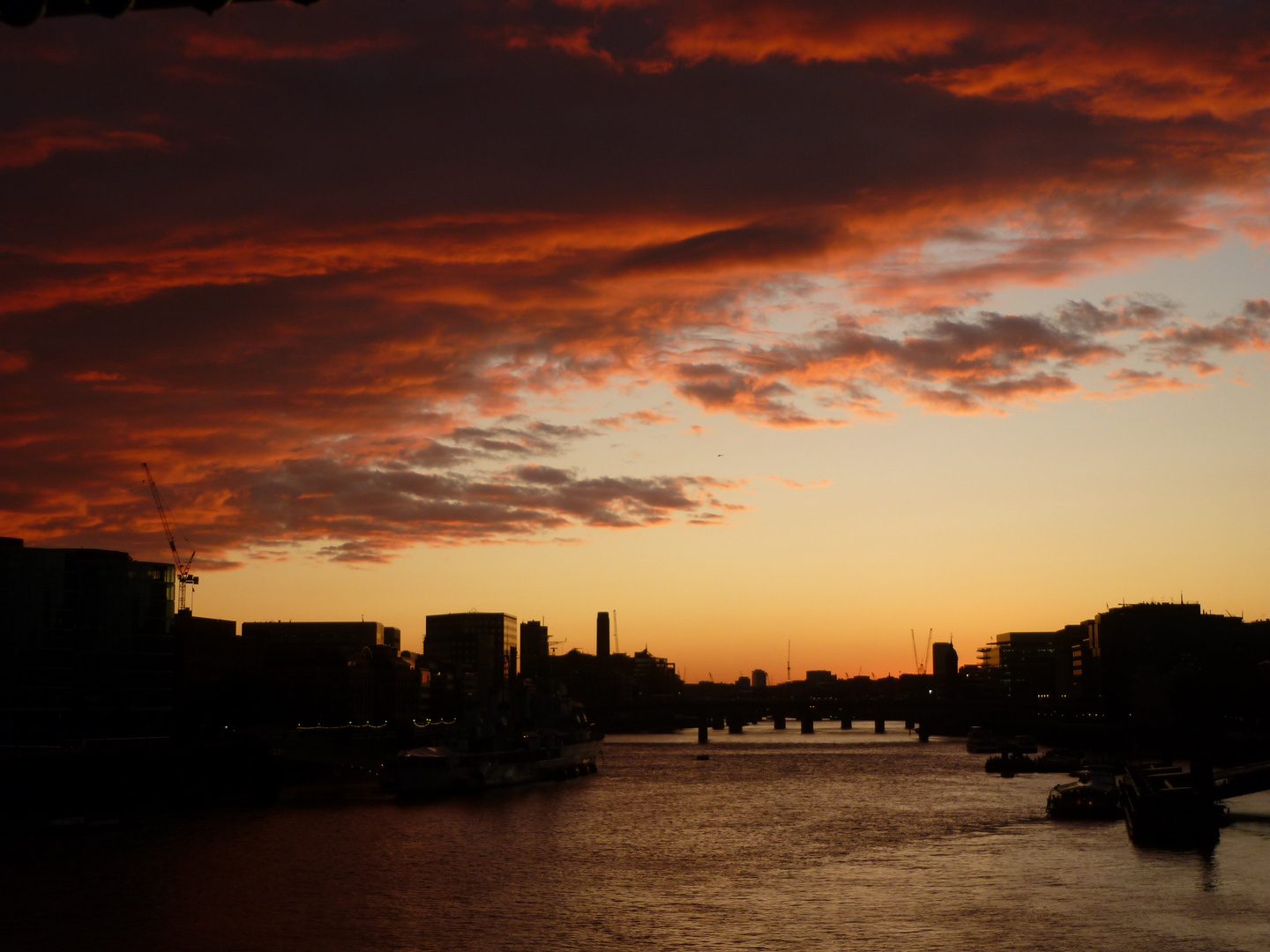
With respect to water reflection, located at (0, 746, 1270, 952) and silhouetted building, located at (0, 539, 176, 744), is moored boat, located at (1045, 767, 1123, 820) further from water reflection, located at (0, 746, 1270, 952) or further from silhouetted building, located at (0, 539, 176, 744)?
silhouetted building, located at (0, 539, 176, 744)

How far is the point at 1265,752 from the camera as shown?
516 ft

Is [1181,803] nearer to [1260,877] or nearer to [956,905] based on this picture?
[1260,877]

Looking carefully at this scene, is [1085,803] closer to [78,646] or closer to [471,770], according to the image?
[471,770]

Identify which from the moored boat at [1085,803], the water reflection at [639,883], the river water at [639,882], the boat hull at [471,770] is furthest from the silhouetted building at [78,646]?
the moored boat at [1085,803]

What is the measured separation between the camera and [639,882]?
7256cm

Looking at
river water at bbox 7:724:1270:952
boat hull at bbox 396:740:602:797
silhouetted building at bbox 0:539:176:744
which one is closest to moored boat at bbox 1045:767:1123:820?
river water at bbox 7:724:1270:952

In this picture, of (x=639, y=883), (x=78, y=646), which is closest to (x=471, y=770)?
(x=639, y=883)

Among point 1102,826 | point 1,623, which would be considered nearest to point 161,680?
point 1,623

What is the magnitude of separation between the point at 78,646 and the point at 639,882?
144 meters

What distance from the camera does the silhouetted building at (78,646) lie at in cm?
17988

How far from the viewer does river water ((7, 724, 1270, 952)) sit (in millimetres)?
55906

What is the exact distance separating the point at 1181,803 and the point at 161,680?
16230 cm

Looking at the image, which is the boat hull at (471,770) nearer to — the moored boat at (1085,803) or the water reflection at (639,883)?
the water reflection at (639,883)

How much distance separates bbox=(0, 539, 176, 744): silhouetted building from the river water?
81.1 m
